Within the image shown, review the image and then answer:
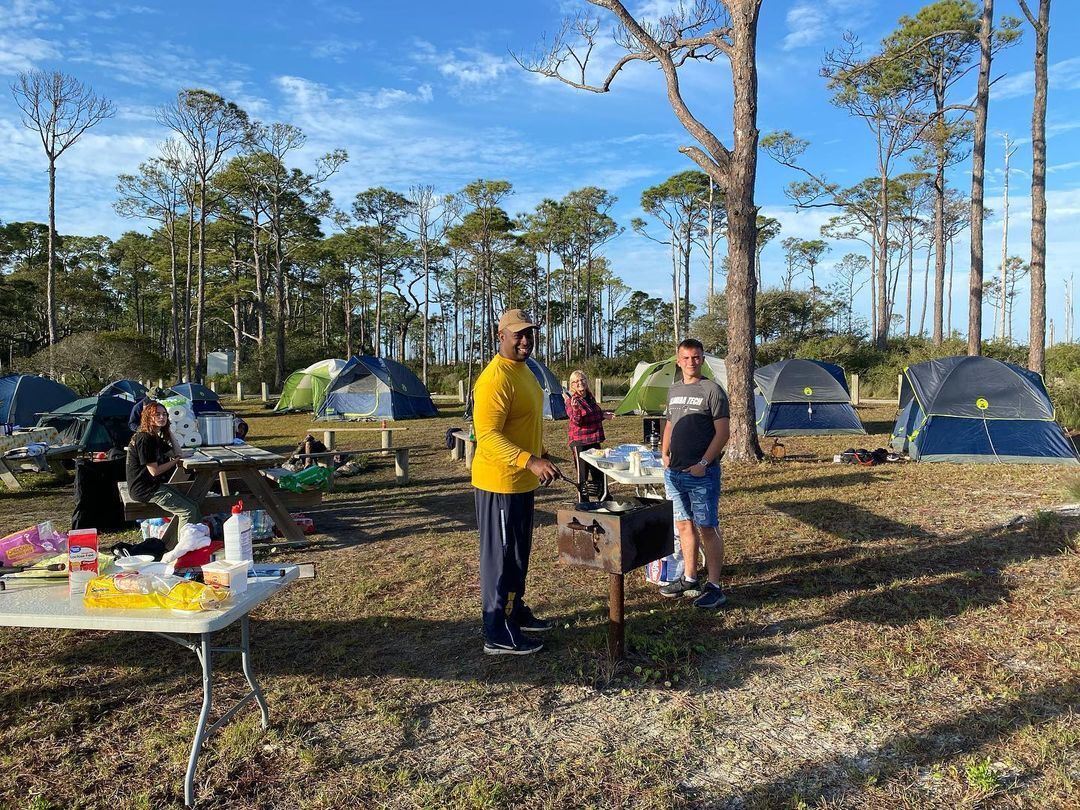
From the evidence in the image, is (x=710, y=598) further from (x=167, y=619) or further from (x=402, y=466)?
(x=402, y=466)

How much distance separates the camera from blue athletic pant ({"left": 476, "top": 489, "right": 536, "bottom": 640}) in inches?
132

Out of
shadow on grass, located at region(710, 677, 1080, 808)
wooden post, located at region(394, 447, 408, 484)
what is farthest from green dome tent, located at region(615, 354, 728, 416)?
shadow on grass, located at region(710, 677, 1080, 808)

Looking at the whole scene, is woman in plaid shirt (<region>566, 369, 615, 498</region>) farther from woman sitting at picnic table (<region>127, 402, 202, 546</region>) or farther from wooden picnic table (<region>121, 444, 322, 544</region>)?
woman sitting at picnic table (<region>127, 402, 202, 546</region>)

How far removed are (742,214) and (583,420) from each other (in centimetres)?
418

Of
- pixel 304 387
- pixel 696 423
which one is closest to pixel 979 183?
pixel 696 423

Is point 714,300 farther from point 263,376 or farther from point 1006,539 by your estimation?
point 1006,539

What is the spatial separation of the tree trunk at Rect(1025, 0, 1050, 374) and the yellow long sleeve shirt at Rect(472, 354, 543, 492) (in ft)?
43.6

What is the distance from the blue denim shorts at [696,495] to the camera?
4082mm

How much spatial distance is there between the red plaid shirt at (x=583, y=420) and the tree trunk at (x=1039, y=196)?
1051 cm

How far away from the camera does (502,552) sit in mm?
3363

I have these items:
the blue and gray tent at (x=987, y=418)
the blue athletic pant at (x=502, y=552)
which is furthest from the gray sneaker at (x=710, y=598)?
the blue and gray tent at (x=987, y=418)

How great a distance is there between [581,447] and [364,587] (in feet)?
9.85

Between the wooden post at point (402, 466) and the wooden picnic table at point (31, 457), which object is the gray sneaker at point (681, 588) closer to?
the wooden post at point (402, 466)

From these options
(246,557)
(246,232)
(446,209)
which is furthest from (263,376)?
(246,557)
